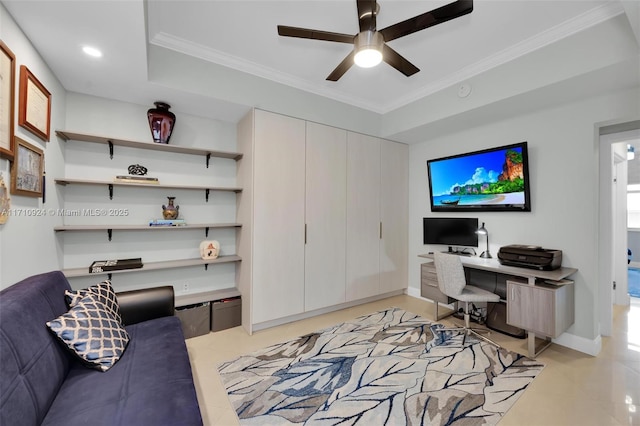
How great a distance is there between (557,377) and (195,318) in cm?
332

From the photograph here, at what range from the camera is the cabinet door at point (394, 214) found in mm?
4020

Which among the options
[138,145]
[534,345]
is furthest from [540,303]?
[138,145]

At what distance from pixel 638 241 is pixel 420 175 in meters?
5.25

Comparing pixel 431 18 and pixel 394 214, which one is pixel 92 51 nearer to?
pixel 431 18

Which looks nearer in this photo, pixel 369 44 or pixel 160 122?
pixel 369 44

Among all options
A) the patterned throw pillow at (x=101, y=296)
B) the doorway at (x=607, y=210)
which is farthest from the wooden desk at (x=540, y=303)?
the patterned throw pillow at (x=101, y=296)

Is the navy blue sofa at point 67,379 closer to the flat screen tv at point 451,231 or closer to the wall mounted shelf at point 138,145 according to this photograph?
the wall mounted shelf at point 138,145

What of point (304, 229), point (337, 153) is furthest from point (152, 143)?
point (337, 153)

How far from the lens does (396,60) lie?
2137 mm

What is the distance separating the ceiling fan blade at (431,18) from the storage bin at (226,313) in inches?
115

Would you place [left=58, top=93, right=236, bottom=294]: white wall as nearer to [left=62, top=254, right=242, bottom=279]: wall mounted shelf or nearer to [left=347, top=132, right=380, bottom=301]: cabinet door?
[left=62, top=254, right=242, bottom=279]: wall mounted shelf

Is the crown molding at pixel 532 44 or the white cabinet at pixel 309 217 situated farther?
the white cabinet at pixel 309 217

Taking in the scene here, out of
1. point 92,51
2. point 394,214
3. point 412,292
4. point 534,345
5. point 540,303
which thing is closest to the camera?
point 92,51

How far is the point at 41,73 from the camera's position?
6.62ft
